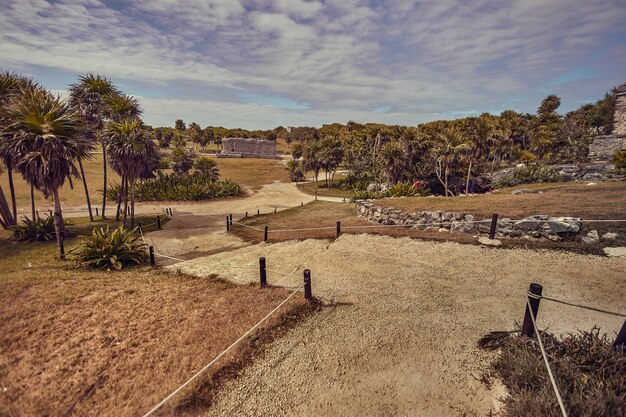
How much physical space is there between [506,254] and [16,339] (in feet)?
51.2

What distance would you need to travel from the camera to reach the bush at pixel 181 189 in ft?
130

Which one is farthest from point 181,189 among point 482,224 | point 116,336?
point 482,224

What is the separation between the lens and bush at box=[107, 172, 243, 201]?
130ft

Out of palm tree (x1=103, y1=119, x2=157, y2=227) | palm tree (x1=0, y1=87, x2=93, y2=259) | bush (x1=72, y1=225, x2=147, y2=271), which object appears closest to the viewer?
bush (x1=72, y1=225, x2=147, y2=271)

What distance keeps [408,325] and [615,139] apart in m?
46.7

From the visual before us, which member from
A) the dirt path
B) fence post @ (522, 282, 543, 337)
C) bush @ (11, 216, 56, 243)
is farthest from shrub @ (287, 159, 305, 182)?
fence post @ (522, 282, 543, 337)

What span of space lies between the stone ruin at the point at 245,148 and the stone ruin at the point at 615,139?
243 feet

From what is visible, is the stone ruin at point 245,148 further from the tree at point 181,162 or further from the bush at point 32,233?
the bush at point 32,233

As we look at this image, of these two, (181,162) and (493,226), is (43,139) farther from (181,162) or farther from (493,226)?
(181,162)

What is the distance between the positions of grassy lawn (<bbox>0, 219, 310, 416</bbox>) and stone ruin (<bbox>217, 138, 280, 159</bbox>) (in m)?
77.0

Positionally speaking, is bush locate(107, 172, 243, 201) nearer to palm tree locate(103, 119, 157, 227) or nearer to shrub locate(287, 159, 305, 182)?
shrub locate(287, 159, 305, 182)

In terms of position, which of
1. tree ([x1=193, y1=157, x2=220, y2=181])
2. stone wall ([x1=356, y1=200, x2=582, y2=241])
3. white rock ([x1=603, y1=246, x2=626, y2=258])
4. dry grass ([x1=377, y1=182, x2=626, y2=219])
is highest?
tree ([x1=193, y1=157, x2=220, y2=181])

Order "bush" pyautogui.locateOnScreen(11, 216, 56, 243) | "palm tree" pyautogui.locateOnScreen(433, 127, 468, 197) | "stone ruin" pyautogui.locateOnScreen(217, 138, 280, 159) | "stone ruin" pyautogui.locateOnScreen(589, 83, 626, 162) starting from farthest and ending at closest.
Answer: "stone ruin" pyautogui.locateOnScreen(217, 138, 280, 159) < "stone ruin" pyautogui.locateOnScreen(589, 83, 626, 162) < "palm tree" pyautogui.locateOnScreen(433, 127, 468, 197) < "bush" pyautogui.locateOnScreen(11, 216, 56, 243)

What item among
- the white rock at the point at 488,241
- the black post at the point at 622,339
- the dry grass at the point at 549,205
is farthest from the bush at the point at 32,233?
the black post at the point at 622,339
